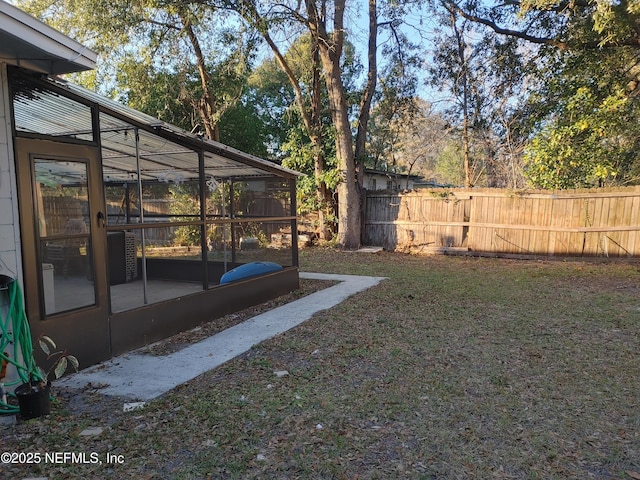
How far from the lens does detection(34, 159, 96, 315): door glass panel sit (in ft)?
12.1

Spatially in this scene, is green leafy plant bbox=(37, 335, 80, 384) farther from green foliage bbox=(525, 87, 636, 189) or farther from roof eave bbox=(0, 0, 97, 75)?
green foliage bbox=(525, 87, 636, 189)

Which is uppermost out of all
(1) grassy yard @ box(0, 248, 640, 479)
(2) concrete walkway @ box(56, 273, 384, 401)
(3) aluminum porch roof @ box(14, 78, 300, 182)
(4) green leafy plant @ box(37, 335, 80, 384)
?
(3) aluminum porch roof @ box(14, 78, 300, 182)

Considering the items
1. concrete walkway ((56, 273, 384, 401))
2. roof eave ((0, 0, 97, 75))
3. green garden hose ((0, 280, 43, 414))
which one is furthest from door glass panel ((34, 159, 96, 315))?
roof eave ((0, 0, 97, 75))

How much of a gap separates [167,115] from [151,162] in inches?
365

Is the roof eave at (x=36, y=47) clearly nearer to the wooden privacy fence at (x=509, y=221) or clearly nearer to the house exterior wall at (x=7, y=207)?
the house exterior wall at (x=7, y=207)

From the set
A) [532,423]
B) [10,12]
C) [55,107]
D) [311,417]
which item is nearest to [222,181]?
[55,107]

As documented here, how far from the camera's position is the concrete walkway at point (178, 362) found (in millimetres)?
3758

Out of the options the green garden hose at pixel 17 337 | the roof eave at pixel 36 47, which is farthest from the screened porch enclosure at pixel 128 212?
the green garden hose at pixel 17 337

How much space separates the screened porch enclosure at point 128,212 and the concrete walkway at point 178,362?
40cm

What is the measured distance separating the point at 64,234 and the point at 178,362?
1.60 meters

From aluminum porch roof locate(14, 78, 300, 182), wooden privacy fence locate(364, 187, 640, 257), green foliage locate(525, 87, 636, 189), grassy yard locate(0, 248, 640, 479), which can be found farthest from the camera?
wooden privacy fence locate(364, 187, 640, 257)

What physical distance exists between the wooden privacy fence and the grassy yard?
514 centimetres

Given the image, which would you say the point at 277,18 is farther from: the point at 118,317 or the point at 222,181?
the point at 118,317

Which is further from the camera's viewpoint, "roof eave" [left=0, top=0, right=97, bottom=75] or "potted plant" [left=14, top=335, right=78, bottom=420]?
"potted plant" [left=14, top=335, right=78, bottom=420]
